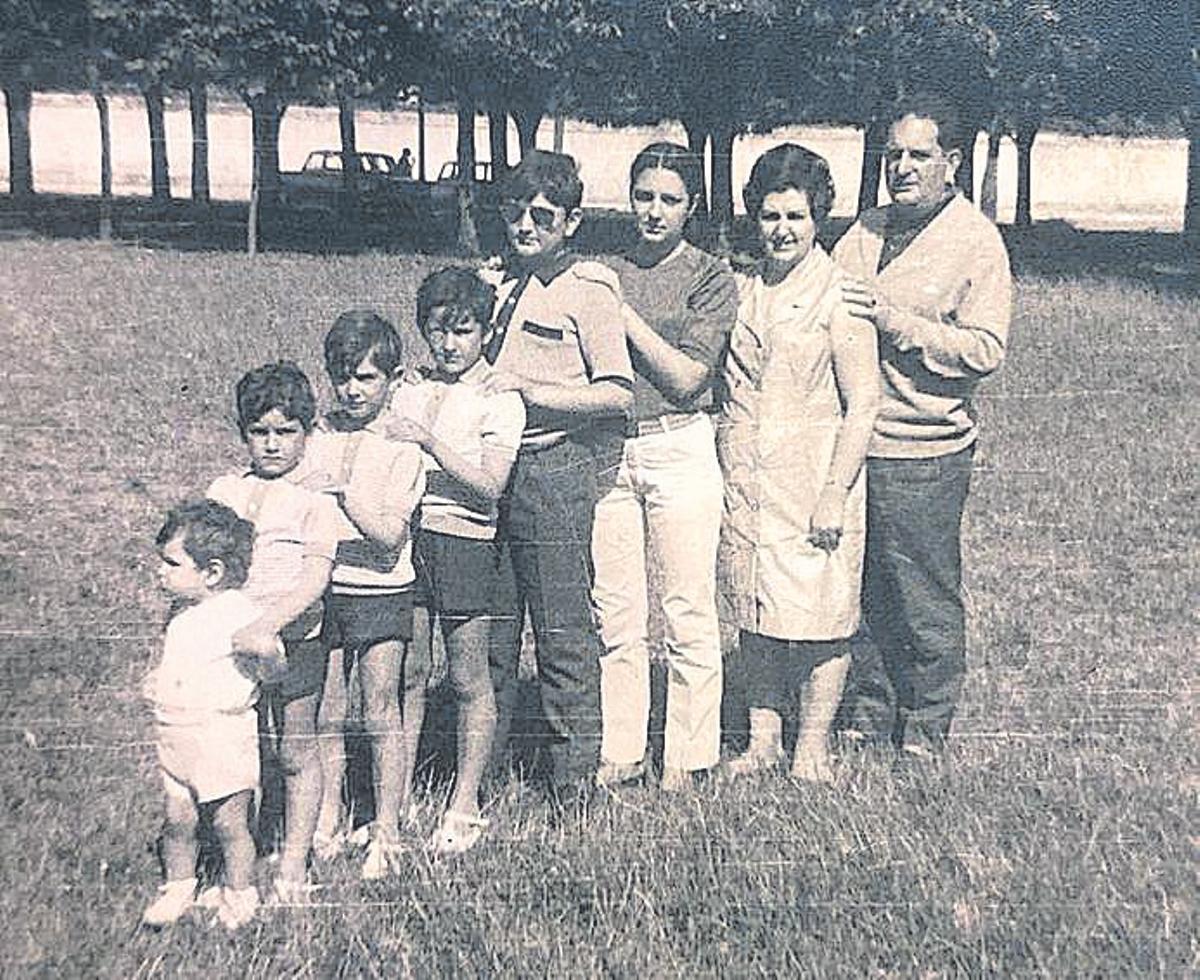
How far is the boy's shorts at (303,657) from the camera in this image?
2693 mm

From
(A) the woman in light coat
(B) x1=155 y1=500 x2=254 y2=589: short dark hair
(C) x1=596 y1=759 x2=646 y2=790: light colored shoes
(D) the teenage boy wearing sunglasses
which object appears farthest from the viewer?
(C) x1=596 y1=759 x2=646 y2=790: light colored shoes

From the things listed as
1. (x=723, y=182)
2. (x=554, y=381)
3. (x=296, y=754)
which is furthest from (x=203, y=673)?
(x=723, y=182)

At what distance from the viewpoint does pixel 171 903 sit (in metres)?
2.68

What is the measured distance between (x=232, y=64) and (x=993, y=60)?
1.31m

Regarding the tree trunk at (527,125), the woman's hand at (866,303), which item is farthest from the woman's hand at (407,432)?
the woman's hand at (866,303)

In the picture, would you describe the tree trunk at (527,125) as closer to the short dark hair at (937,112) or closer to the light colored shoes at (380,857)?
the short dark hair at (937,112)

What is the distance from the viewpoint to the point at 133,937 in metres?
2.62

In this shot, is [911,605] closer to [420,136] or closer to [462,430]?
[462,430]

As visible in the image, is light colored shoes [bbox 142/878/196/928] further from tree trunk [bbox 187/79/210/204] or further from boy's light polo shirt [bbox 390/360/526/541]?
tree trunk [bbox 187/79/210/204]

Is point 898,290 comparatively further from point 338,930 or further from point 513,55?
point 338,930

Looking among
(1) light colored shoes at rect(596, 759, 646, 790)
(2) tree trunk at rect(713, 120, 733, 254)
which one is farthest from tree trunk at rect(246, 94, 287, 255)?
(1) light colored shoes at rect(596, 759, 646, 790)

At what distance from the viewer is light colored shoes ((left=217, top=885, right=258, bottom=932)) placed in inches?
106

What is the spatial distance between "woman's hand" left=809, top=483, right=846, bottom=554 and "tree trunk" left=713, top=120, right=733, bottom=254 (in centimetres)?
49

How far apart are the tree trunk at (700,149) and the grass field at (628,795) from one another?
21.2 inches
